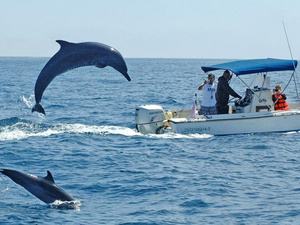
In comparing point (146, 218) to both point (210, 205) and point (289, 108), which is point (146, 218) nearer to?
point (210, 205)

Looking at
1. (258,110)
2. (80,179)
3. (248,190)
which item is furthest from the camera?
(258,110)

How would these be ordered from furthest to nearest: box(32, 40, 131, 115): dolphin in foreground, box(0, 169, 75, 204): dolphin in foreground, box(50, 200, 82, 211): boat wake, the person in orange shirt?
1. the person in orange shirt
2. box(50, 200, 82, 211): boat wake
3. box(0, 169, 75, 204): dolphin in foreground
4. box(32, 40, 131, 115): dolphin in foreground

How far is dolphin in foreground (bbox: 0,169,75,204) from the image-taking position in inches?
484

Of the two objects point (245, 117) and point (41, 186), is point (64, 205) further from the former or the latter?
point (245, 117)

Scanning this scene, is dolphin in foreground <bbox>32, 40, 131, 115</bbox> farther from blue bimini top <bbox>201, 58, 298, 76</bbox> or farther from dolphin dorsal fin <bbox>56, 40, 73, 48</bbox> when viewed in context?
blue bimini top <bbox>201, 58, 298, 76</bbox>

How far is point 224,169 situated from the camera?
55.0 ft

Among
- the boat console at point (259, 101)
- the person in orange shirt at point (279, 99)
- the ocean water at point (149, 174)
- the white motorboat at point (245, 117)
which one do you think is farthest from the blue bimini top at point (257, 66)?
the ocean water at point (149, 174)

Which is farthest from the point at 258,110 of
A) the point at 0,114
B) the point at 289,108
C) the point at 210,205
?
the point at 0,114

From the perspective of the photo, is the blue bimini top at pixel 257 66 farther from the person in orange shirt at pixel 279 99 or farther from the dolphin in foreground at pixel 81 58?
the dolphin in foreground at pixel 81 58

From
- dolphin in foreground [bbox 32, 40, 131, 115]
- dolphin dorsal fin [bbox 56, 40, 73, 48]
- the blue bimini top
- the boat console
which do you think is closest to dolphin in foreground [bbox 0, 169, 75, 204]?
dolphin in foreground [bbox 32, 40, 131, 115]

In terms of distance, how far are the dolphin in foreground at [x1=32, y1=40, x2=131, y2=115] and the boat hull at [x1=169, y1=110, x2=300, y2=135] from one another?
9567 millimetres

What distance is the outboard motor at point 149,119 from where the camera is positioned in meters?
22.7

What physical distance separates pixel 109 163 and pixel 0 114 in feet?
43.2

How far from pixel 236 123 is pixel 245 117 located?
1.23 ft
